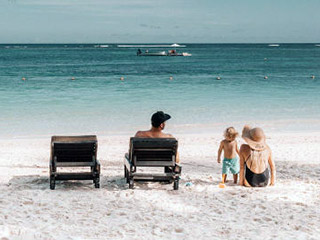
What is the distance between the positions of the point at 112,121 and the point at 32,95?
11.4 meters

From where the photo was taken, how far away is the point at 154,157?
23.4 feet

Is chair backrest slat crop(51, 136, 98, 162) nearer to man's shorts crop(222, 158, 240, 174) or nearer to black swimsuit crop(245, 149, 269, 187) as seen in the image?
man's shorts crop(222, 158, 240, 174)

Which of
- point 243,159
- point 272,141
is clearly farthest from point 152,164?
point 272,141

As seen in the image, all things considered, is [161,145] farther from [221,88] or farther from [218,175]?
[221,88]

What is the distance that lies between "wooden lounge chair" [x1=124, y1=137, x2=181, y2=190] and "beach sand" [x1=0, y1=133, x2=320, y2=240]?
223mm

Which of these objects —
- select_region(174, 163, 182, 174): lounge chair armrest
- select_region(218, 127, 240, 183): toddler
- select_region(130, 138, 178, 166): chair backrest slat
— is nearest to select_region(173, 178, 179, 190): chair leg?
select_region(174, 163, 182, 174): lounge chair armrest

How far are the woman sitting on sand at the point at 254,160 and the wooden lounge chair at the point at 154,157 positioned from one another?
1.14m

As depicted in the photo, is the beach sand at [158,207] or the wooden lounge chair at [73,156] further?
the wooden lounge chair at [73,156]

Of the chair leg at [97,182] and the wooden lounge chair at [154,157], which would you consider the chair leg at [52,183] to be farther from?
the wooden lounge chair at [154,157]

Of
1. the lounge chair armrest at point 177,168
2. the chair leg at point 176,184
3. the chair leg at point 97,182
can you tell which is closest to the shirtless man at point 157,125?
the lounge chair armrest at point 177,168

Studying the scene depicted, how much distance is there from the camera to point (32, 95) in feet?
90.0

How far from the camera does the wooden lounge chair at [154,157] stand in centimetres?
698

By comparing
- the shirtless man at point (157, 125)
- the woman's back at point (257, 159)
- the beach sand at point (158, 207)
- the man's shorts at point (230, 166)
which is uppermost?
the shirtless man at point (157, 125)

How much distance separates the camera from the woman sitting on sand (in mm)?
7320
